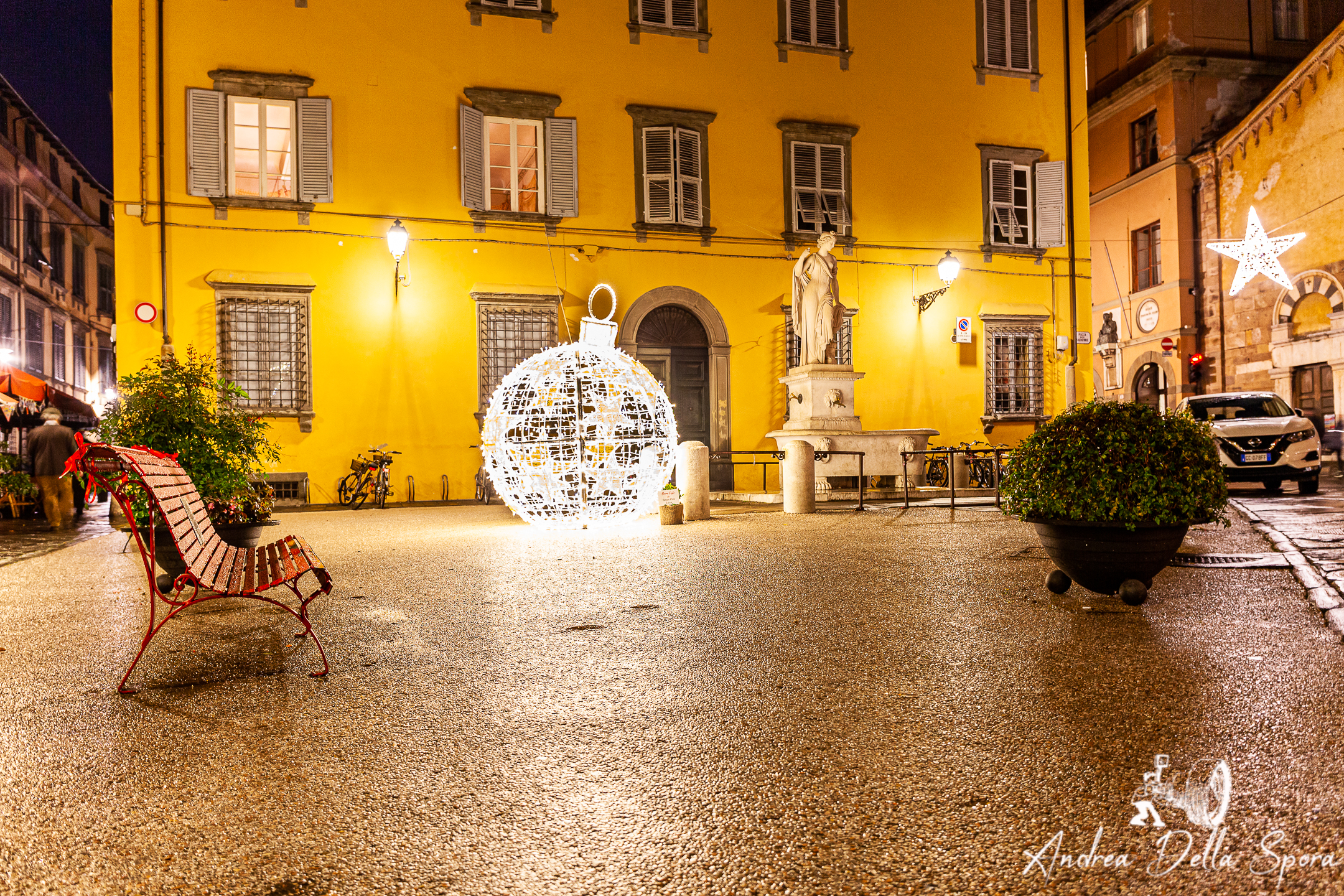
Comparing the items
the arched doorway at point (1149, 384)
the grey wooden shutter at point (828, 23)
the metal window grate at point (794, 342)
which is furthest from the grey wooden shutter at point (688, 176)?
the arched doorway at point (1149, 384)

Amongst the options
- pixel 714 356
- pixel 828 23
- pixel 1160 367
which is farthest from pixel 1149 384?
pixel 714 356

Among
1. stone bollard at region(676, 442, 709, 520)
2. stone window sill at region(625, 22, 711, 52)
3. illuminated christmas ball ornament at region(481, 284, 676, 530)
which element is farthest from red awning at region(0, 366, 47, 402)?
stone window sill at region(625, 22, 711, 52)

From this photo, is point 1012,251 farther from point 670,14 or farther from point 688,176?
point 670,14

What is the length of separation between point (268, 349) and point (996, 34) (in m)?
15.9

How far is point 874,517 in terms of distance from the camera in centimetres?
1106

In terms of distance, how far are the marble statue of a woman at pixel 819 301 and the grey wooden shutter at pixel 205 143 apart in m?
9.69

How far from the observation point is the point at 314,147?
50.9 feet

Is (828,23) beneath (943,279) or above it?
above

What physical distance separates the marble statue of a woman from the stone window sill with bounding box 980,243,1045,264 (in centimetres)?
655

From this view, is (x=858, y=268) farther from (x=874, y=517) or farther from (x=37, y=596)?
(x=37, y=596)

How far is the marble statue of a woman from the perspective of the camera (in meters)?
14.0

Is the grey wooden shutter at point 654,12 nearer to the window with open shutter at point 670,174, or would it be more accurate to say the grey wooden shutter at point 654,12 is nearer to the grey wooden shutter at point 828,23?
the window with open shutter at point 670,174

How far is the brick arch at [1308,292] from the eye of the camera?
70.8ft

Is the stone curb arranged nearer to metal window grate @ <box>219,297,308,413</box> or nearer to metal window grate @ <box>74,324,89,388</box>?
metal window grate @ <box>219,297,308,413</box>
